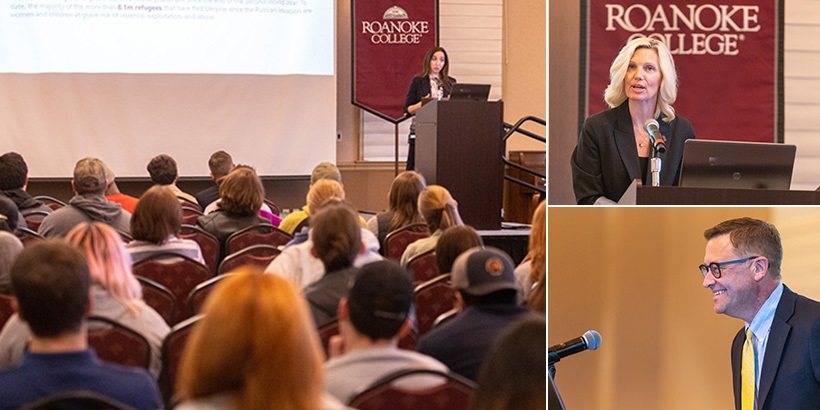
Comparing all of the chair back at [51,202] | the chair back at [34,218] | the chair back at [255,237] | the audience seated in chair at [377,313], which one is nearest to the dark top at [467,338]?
the audience seated in chair at [377,313]

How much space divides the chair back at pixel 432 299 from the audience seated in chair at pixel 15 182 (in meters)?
3.54

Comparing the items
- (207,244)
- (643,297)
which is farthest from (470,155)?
(643,297)

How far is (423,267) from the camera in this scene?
421 cm

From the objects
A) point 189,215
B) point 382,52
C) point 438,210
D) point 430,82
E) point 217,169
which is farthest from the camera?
point 382,52

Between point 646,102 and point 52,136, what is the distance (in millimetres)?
7390

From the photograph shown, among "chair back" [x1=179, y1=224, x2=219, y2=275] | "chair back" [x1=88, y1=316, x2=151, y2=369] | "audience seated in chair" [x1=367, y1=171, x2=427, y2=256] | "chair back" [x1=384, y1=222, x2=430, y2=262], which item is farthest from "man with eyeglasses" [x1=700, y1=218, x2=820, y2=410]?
"chair back" [x1=179, y1=224, x2=219, y2=275]

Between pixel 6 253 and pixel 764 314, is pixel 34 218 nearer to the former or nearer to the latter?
pixel 6 253

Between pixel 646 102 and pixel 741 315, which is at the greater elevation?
pixel 646 102

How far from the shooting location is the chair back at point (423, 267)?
420 centimetres

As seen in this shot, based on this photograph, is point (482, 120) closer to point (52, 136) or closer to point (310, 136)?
point (310, 136)

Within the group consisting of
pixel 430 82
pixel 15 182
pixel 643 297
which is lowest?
pixel 643 297

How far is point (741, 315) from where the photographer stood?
2.34 meters

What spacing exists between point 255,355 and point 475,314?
1.31 metres

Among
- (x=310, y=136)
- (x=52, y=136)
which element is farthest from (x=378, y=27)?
(x=52, y=136)
